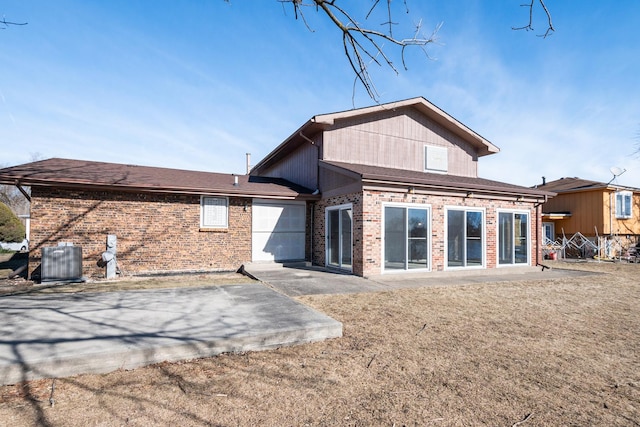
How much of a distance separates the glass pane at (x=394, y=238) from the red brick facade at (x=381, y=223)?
0.92 feet

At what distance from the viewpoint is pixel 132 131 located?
1517 cm

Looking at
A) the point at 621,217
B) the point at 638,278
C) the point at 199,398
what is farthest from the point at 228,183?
the point at 621,217

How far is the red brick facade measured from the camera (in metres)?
9.68

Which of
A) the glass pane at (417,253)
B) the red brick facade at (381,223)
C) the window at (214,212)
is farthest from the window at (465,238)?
the window at (214,212)

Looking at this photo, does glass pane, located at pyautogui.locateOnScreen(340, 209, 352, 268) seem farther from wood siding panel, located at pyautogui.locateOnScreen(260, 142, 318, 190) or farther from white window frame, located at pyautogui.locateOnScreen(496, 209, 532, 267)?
white window frame, located at pyautogui.locateOnScreen(496, 209, 532, 267)

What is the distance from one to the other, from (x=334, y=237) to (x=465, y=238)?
460cm

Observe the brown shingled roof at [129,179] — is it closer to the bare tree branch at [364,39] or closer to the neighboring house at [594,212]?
the bare tree branch at [364,39]

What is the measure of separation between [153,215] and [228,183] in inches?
118

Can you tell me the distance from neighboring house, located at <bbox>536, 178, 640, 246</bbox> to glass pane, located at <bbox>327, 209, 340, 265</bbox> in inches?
652

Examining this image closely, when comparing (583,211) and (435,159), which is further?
(583,211)

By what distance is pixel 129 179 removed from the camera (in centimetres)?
1048

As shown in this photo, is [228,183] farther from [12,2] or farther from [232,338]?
[232,338]

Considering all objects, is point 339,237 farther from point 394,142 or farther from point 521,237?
point 521,237

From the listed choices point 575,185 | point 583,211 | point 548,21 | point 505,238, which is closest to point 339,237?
point 505,238
